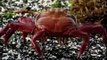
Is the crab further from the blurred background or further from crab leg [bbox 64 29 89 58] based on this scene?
the blurred background

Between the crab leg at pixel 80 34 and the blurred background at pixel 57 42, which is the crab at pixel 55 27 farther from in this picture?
the blurred background at pixel 57 42

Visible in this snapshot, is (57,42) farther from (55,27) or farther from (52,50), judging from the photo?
(55,27)

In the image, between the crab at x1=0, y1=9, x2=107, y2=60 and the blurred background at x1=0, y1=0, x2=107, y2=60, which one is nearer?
the crab at x1=0, y1=9, x2=107, y2=60

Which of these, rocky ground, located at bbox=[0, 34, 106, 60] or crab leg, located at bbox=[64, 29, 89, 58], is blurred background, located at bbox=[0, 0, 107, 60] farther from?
crab leg, located at bbox=[64, 29, 89, 58]

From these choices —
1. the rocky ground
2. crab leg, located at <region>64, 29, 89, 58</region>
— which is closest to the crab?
crab leg, located at <region>64, 29, 89, 58</region>

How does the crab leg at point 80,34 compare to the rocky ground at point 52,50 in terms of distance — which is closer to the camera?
the crab leg at point 80,34

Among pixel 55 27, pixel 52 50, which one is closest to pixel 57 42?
pixel 52 50

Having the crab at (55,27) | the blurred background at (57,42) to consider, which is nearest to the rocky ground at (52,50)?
the blurred background at (57,42)

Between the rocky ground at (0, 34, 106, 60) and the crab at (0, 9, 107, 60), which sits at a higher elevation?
the crab at (0, 9, 107, 60)

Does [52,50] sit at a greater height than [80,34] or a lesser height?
lesser
